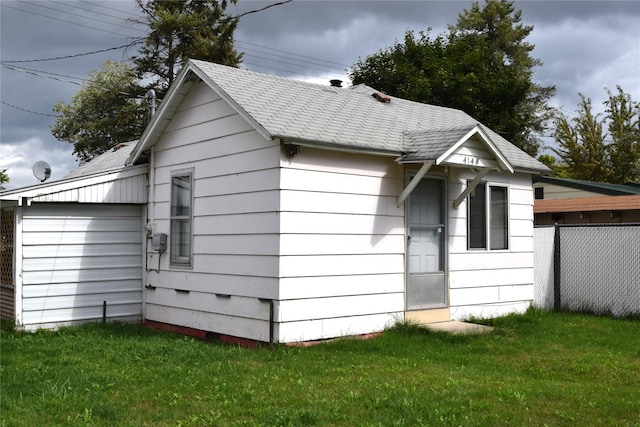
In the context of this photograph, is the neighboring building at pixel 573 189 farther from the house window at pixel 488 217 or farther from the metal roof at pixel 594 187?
the house window at pixel 488 217

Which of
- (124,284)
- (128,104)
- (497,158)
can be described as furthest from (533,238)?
(128,104)

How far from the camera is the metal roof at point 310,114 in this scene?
922 cm

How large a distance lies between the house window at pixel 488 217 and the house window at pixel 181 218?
4579 millimetres

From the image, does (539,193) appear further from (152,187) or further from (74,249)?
(74,249)

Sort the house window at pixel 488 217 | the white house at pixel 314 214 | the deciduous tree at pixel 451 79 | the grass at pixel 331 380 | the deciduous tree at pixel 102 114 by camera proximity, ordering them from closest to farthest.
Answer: the grass at pixel 331 380, the white house at pixel 314 214, the house window at pixel 488 217, the deciduous tree at pixel 451 79, the deciduous tree at pixel 102 114

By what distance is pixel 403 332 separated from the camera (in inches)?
383

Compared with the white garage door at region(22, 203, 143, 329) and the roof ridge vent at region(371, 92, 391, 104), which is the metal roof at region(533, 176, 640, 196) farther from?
the white garage door at region(22, 203, 143, 329)

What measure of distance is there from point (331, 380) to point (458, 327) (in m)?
3.83

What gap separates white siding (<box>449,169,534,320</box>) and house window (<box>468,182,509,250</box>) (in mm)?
111

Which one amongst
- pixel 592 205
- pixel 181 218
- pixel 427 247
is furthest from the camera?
pixel 592 205

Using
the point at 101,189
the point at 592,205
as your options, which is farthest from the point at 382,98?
the point at 592,205

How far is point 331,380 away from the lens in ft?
22.4

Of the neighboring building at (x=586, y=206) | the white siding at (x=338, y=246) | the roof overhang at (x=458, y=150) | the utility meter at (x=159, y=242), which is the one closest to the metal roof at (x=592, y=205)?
the neighboring building at (x=586, y=206)

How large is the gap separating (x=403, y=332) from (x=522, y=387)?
327 centimetres
